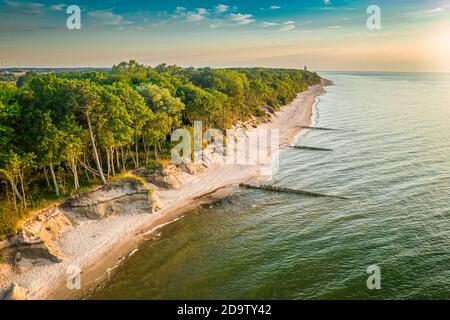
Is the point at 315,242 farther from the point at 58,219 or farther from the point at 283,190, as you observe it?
the point at 58,219

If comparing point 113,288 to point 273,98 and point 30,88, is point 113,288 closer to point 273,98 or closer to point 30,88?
point 30,88

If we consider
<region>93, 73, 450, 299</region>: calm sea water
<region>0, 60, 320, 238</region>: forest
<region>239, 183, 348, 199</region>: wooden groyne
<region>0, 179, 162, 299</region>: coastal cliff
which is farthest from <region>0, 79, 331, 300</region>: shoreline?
<region>0, 60, 320, 238</region>: forest

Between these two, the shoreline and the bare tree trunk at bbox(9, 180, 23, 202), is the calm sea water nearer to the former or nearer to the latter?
the shoreline

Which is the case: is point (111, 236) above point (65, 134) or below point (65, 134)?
below

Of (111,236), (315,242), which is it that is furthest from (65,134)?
(315,242)

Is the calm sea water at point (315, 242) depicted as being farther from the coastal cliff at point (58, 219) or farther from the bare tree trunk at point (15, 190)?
the bare tree trunk at point (15, 190)

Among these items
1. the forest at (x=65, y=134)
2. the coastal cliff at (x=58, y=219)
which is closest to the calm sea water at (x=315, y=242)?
the coastal cliff at (x=58, y=219)
